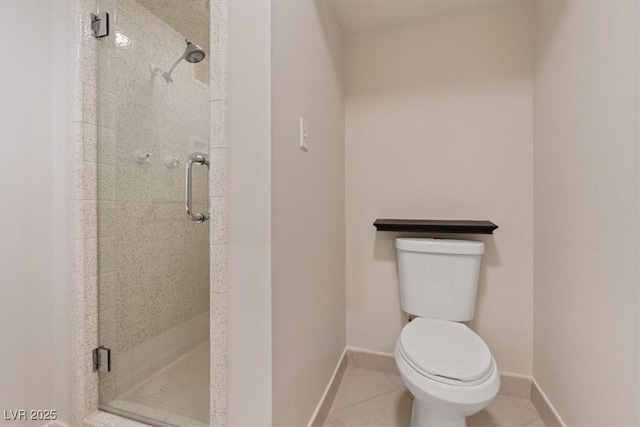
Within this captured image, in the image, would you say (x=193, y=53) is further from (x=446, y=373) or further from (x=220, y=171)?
(x=446, y=373)

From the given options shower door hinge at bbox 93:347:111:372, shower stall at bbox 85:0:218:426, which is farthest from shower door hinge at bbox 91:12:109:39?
shower door hinge at bbox 93:347:111:372

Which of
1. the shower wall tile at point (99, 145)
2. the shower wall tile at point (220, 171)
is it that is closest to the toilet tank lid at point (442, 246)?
the shower wall tile at point (220, 171)

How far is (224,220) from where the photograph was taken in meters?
1.01

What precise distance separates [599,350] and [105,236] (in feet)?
6.77

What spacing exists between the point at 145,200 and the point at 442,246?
1.54 meters

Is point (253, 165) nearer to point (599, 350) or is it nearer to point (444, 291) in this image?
point (444, 291)

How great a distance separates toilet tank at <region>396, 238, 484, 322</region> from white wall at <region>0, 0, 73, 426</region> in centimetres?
168

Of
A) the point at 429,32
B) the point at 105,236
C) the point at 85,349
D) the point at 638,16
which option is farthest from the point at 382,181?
the point at 85,349

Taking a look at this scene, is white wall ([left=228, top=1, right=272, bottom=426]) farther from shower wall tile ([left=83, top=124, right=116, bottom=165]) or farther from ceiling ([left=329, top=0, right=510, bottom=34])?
ceiling ([left=329, top=0, right=510, bottom=34])

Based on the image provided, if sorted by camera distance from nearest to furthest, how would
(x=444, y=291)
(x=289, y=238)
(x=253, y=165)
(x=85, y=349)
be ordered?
(x=253, y=165), (x=289, y=238), (x=85, y=349), (x=444, y=291)

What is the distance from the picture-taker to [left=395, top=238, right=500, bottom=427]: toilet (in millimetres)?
1079

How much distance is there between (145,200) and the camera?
4.79 ft

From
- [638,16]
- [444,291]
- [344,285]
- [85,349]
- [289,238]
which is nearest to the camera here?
[638,16]

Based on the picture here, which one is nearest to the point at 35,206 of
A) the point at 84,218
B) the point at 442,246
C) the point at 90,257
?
the point at 84,218
